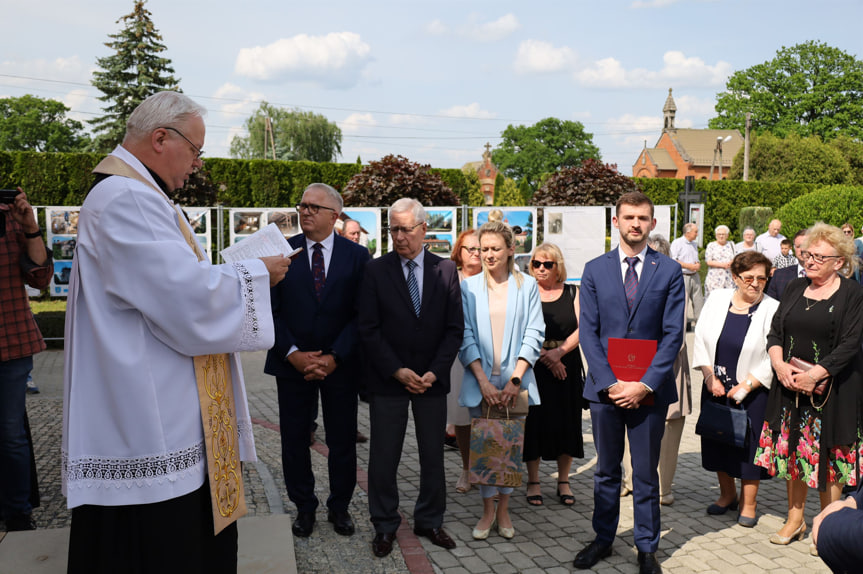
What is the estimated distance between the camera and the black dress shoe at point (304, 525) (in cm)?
450

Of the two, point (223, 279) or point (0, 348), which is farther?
point (0, 348)

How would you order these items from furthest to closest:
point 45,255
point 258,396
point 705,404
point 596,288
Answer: point 258,396 < point 705,404 < point 45,255 < point 596,288

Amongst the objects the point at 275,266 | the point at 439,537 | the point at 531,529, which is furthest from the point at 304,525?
the point at 275,266

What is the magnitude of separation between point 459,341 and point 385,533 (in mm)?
1285

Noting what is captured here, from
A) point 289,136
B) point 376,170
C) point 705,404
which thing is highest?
point 289,136

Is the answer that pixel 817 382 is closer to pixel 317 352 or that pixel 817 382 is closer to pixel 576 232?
pixel 317 352

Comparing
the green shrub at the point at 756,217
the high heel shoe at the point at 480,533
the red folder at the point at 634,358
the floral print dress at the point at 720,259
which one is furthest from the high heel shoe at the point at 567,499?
the green shrub at the point at 756,217

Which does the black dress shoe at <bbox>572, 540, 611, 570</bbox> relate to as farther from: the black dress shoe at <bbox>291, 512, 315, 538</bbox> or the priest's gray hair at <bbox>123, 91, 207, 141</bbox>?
the priest's gray hair at <bbox>123, 91, 207, 141</bbox>

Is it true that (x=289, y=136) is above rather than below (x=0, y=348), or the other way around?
above

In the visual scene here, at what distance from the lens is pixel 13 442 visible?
4449 millimetres

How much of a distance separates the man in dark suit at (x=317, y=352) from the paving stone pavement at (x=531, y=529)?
292mm

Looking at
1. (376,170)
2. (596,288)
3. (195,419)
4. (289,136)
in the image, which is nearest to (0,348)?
(195,419)

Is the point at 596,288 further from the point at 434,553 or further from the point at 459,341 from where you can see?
the point at 434,553

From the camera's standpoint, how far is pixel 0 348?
14.2 feet
